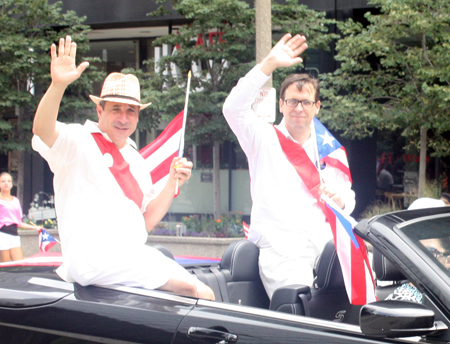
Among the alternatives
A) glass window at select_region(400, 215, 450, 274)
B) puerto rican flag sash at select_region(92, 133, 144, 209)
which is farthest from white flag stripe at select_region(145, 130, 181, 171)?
glass window at select_region(400, 215, 450, 274)

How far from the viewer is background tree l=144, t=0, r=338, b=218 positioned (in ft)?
32.5

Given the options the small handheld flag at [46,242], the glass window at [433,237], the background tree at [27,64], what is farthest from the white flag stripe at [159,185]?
the background tree at [27,64]

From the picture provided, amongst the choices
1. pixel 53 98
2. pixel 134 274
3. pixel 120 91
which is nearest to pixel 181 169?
pixel 120 91

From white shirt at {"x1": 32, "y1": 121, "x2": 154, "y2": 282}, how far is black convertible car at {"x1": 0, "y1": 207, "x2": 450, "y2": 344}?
15 centimetres

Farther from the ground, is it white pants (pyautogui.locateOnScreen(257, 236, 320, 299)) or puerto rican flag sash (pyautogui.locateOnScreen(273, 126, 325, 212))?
puerto rican flag sash (pyautogui.locateOnScreen(273, 126, 325, 212))

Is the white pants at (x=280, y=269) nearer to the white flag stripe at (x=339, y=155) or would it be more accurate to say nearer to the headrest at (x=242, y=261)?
the headrest at (x=242, y=261)

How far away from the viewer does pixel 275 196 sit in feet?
10.5

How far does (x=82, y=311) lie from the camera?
2.27 metres

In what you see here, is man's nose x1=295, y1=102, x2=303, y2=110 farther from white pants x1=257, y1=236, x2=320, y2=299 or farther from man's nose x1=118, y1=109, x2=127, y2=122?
man's nose x1=118, y1=109, x2=127, y2=122

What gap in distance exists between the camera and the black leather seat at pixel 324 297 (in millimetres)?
2773

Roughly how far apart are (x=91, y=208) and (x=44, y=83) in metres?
9.75

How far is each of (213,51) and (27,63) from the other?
153 inches


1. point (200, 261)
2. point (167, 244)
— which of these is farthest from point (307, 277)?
point (167, 244)

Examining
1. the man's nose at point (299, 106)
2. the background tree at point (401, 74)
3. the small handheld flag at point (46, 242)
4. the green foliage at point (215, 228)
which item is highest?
the background tree at point (401, 74)
